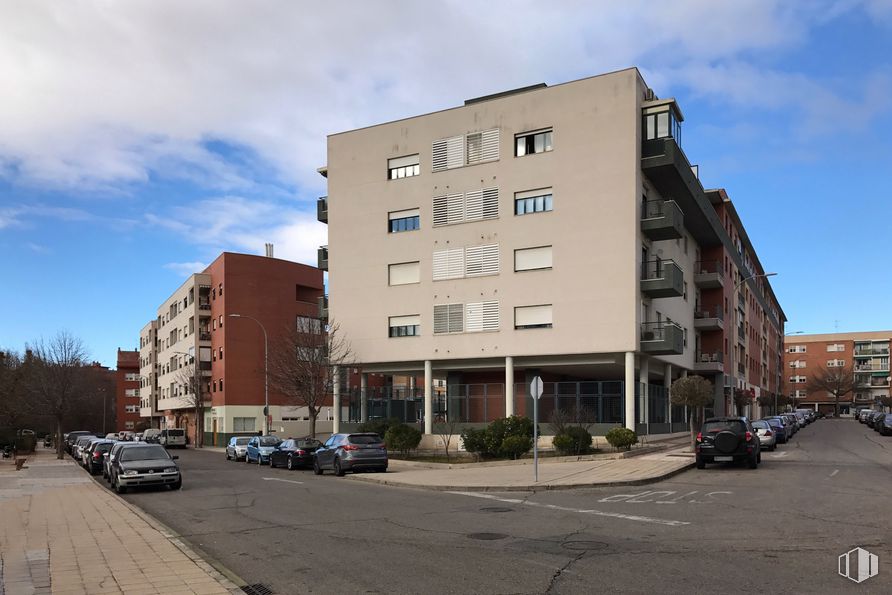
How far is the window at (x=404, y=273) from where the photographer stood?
137 feet

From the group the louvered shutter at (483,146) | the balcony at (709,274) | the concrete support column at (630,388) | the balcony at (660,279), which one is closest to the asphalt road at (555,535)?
the concrete support column at (630,388)

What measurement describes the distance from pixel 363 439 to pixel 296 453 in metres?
5.85

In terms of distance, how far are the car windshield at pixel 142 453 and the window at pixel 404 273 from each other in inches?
804

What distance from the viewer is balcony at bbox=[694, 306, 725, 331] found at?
5084cm

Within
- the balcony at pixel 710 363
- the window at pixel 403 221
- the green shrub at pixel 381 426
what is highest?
the window at pixel 403 221

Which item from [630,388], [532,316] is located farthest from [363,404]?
[630,388]

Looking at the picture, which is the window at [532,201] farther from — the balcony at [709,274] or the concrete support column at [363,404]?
the balcony at [709,274]

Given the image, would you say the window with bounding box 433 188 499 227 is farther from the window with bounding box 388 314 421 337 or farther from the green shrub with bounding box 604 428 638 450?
the green shrub with bounding box 604 428 638 450

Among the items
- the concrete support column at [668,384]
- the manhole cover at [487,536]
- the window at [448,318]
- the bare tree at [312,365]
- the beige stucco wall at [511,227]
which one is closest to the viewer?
the manhole cover at [487,536]

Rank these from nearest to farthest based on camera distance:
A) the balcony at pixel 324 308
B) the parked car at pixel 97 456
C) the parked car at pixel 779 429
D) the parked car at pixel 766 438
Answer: the parked car at pixel 97 456 < the parked car at pixel 766 438 < the parked car at pixel 779 429 < the balcony at pixel 324 308

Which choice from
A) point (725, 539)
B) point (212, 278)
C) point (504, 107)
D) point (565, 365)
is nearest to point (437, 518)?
point (725, 539)

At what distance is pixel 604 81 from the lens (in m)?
36.7

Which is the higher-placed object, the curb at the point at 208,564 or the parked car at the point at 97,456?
the curb at the point at 208,564

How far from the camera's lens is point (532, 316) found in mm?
37938
